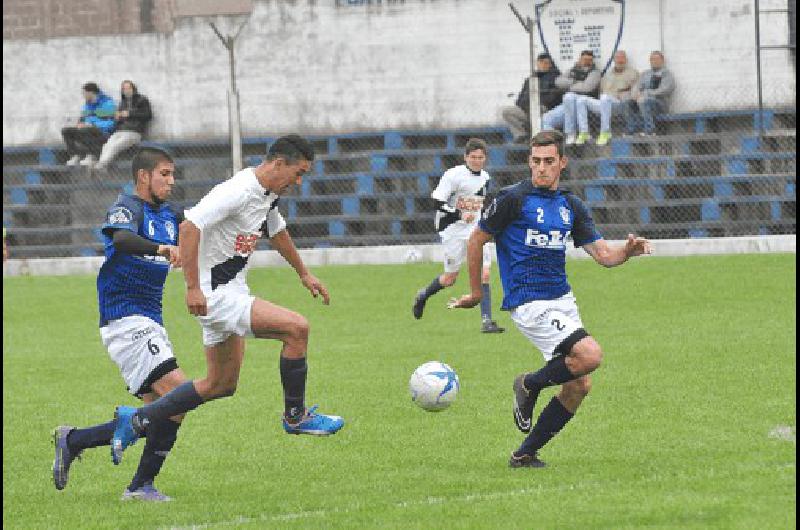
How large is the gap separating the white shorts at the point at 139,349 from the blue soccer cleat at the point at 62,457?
0.52 m

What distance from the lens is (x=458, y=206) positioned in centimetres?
1944

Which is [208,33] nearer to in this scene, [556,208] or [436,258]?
[436,258]

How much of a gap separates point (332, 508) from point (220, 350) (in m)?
1.21

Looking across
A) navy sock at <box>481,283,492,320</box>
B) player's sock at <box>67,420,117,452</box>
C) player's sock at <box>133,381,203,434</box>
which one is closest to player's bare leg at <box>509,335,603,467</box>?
player's sock at <box>133,381,203,434</box>

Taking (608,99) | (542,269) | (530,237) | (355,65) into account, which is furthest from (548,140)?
(355,65)

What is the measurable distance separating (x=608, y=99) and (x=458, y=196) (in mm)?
6948

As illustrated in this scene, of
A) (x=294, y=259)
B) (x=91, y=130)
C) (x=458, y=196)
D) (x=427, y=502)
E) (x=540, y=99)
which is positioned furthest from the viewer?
(x=91, y=130)

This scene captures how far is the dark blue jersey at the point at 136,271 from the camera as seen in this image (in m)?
10.0

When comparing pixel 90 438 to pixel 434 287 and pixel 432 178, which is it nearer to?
pixel 434 287

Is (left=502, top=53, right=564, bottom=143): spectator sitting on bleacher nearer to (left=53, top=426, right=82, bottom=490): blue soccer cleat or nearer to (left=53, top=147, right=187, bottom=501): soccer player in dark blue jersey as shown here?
(left=53, top=147, right=187, bottom=501): soccer player in dark blue jersey

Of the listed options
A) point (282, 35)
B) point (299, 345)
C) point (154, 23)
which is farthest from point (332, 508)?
point (154, 23)

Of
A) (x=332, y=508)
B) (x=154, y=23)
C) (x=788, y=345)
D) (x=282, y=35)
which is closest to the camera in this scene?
(x=332, y=508)

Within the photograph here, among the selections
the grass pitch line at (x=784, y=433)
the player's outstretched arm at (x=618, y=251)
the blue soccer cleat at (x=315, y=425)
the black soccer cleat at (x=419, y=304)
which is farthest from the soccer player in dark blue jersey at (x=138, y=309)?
the black soccer cleat at (x=419, y=304)

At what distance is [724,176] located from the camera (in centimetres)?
2484
